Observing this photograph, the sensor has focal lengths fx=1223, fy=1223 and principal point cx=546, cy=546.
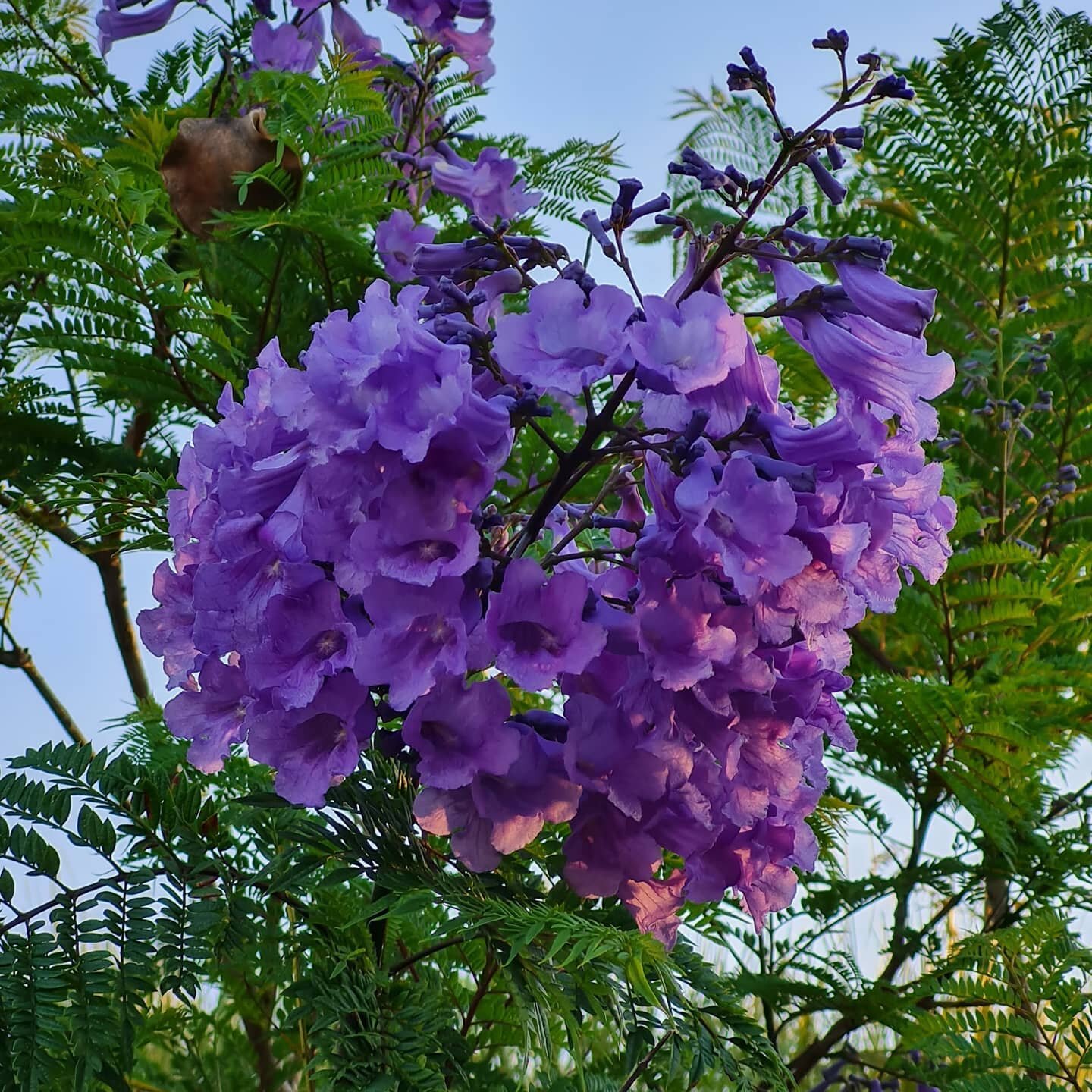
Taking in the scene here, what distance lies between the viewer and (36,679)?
1854mm

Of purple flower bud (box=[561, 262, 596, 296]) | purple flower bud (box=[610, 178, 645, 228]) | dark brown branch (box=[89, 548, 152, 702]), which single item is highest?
dark brown branch (box=[89, 548, 152, 702])

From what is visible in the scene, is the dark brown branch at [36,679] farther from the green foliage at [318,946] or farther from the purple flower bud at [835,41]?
the purple flower bud at [835,41]

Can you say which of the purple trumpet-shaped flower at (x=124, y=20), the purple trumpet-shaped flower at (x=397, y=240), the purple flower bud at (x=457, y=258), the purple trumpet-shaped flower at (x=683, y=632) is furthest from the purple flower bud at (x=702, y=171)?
the purple trumpet-shaped flower at (x=124, y=20)

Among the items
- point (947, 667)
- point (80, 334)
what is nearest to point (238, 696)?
point (80, 334)

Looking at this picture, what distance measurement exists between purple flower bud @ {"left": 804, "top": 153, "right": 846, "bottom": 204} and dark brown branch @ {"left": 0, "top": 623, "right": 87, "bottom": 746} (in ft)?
4.75

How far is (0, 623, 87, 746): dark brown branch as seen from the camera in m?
1.81

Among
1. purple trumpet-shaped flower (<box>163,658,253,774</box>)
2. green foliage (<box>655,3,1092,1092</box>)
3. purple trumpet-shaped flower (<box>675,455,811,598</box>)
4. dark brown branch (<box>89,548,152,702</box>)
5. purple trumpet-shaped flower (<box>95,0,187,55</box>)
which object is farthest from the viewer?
dark brown branch (<box>89,548,152,702</box>)

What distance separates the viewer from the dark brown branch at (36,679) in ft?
5.94

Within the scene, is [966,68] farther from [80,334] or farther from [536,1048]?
[536,1048]

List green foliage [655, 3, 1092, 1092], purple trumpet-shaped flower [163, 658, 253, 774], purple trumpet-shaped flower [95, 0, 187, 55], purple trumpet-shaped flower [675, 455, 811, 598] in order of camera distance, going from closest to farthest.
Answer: purple trumpet-shaped flower [675, 455, 811, 598]
purple trumpet-shaped flower [163, 658, 253, 774]
green foliage [655, 3, 1092, 1092]
purple trumpet-shaped flower [95, 0, 187, 55]

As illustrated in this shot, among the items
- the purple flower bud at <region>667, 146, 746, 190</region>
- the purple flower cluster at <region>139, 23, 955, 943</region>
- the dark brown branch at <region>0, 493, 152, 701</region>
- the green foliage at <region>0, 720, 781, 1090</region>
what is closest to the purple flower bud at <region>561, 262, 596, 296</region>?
the purple flower cluster at <region>139, 23, 955, 943</region>

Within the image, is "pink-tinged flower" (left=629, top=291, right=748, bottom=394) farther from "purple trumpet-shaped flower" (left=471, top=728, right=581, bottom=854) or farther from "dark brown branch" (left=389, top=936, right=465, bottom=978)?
"dark brown branch" (left=389, top=936, right=465, bottom=978)

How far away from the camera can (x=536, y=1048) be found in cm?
68

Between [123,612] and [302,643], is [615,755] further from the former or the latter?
[123,612]
